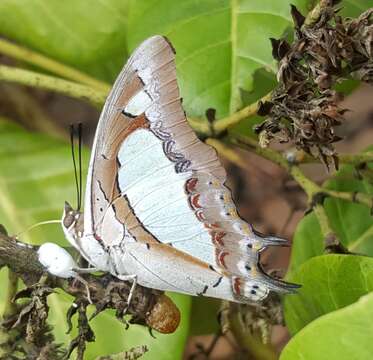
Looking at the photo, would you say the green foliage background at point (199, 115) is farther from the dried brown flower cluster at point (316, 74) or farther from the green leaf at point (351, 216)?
the dried brown flower cluster at point (316, 74)

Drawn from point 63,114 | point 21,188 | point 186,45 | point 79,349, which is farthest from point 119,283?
point 63,114

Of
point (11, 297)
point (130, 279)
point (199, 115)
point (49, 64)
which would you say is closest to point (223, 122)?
point (199, 115)

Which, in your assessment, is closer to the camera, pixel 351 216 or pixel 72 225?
pixel 72 225

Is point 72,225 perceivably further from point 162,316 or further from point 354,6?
point 354,6

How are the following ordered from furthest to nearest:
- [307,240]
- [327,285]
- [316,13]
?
1. [307,240]
2. [327,285]
3. [316,13]

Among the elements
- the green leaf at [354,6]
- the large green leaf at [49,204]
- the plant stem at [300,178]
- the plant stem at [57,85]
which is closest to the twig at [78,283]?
the large green leaf at [49,204]
